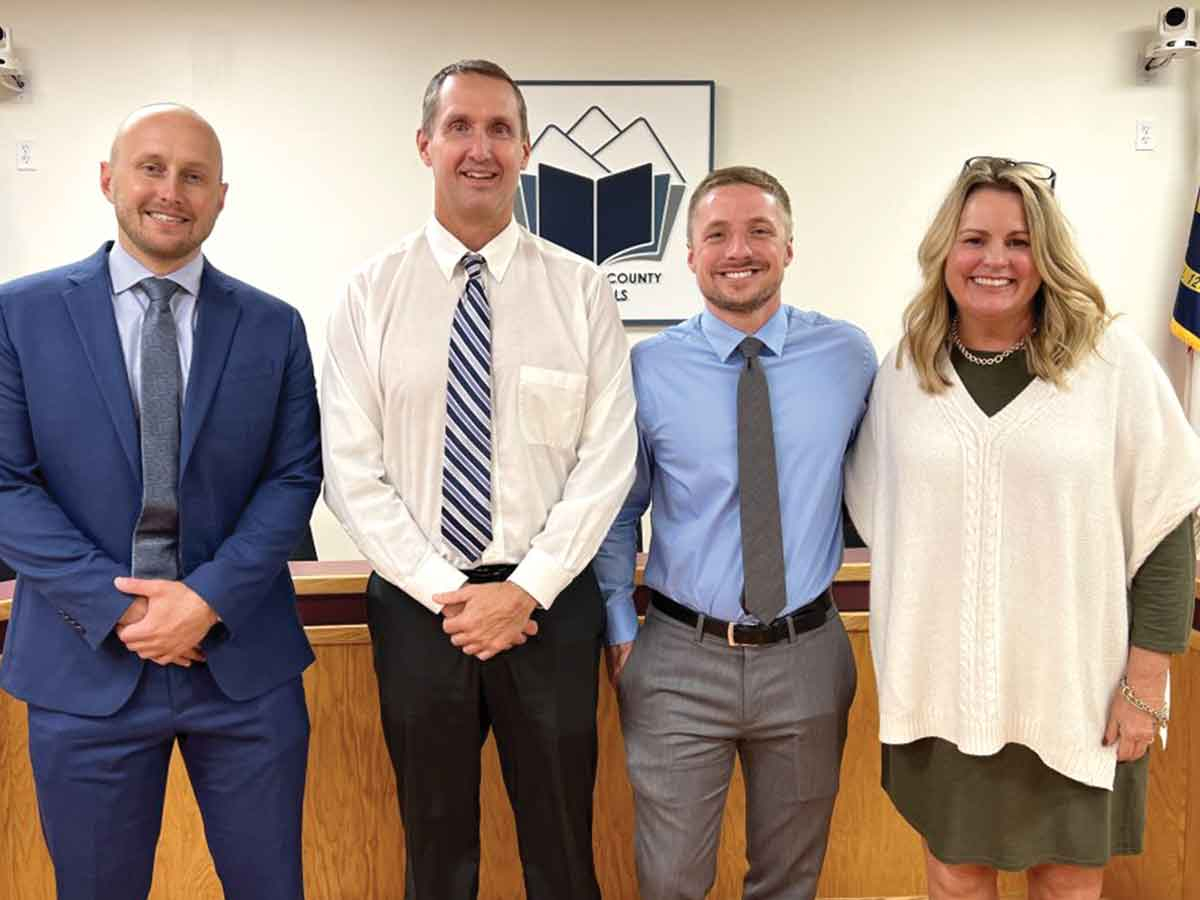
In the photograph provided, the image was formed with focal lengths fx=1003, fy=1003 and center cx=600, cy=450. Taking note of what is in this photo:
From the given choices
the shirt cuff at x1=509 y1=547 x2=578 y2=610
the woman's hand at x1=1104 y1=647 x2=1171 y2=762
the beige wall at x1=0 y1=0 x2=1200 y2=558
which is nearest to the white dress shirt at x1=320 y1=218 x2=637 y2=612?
the shirt cuff at x1=509 y1=547 x2=578 y2=610

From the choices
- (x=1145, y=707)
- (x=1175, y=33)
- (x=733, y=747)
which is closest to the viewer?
(x=1145, y=707)

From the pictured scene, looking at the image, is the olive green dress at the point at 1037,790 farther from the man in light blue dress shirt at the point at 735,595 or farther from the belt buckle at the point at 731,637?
the belt buckle at the point at 731,637

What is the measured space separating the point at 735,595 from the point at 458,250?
0.83m

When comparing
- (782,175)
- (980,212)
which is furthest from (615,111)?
(980,212)

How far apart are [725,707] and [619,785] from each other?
22.2 inches

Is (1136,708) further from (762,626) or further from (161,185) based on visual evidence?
(161,185)

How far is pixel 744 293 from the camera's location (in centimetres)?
192

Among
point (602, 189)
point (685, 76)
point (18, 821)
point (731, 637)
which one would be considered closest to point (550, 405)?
point (731, 637)

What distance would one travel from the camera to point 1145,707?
63.8 inches

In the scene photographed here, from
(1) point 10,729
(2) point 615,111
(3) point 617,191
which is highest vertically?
(2) point 615,111

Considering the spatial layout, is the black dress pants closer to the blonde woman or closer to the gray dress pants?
the gray dress pants

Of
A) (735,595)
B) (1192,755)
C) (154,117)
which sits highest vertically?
(154,117)

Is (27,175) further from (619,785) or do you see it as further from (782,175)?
(619,785)

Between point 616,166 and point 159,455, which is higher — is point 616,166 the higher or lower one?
the higher one
